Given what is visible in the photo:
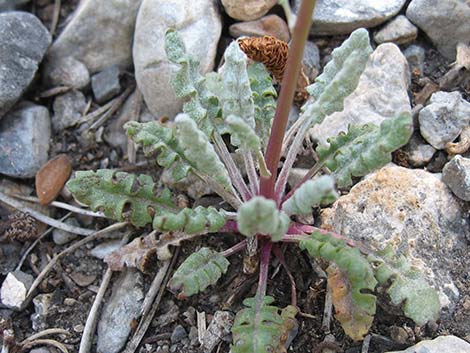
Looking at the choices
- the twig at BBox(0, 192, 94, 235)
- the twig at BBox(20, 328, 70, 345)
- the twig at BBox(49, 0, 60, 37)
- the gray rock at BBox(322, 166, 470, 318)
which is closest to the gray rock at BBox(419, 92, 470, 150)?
the gray rock at BBox(322, 166, 470, 318)

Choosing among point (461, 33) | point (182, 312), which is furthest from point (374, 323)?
point (461, 33)

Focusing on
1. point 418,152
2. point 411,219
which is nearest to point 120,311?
point 411,219

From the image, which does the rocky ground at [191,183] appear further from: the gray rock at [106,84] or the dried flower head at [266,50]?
the dried flower head at [266,50]

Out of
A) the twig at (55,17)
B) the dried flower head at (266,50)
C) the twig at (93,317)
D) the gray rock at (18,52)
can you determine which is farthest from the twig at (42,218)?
the dried flower head at (266,50)

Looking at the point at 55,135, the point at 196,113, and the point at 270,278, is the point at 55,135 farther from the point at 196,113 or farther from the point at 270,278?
the point at 270,278

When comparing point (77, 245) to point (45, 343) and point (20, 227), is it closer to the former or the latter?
point (20, 227)
